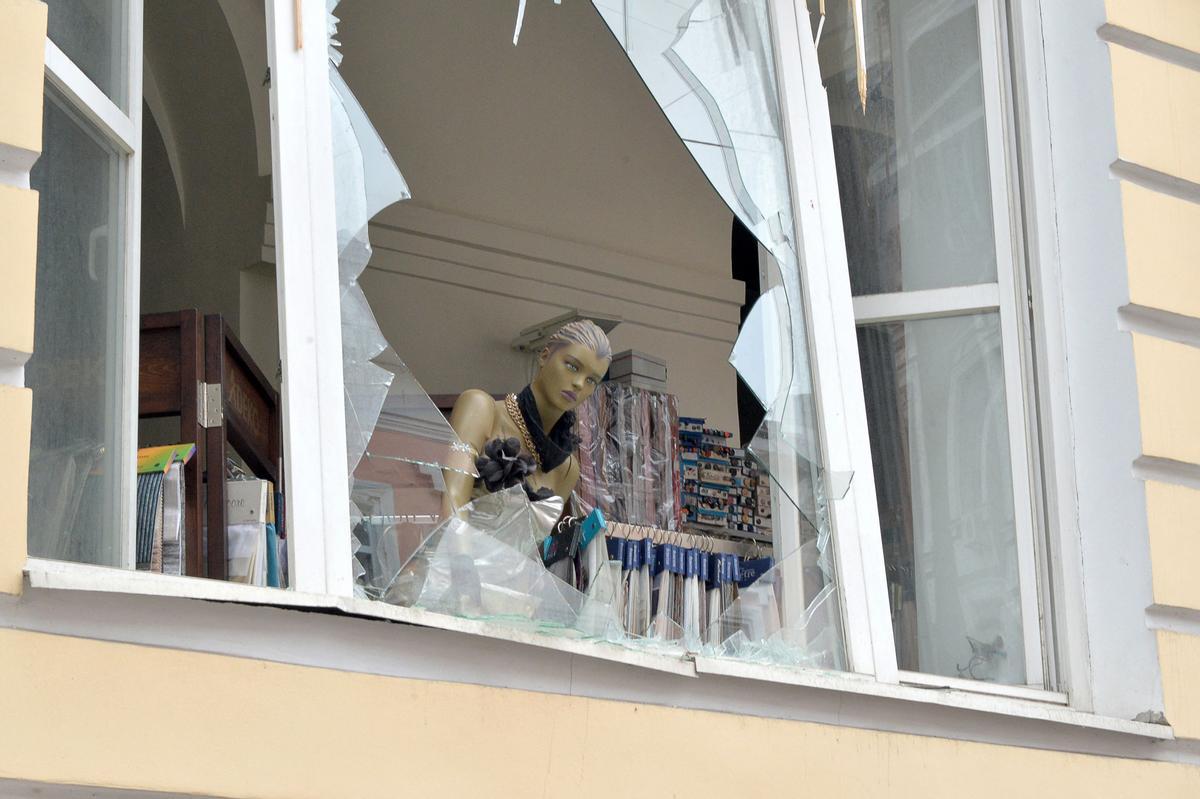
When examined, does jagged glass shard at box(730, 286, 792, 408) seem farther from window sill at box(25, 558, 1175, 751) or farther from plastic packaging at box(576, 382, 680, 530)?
plastic packaging at box(576, 382, 680, 530)

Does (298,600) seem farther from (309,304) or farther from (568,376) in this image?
(568,376)

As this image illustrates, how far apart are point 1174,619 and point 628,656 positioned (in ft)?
4.55

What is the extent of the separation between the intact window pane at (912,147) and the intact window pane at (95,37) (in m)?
1.62

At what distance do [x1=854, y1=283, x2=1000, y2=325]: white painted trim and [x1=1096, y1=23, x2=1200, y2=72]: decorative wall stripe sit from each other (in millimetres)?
667

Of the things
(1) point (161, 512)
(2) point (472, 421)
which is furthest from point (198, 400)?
(2) point (472, 421)

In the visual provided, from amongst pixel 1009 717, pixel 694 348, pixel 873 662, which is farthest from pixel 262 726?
pixel 694 348

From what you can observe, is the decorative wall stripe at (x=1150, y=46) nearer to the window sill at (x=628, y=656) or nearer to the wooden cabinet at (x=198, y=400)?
the window sill at (x=628, y=656)

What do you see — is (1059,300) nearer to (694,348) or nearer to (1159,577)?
(1159,577)

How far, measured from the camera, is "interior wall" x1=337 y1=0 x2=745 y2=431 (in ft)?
20.1

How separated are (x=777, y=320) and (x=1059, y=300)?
0.68m

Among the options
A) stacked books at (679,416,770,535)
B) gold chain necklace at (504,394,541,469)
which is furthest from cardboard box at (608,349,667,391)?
gold chain necklace at (504,394,541,469)

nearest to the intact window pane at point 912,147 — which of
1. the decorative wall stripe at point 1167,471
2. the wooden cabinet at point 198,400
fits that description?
the decorative wall stripe at point 1167,471

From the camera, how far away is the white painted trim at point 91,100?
8.55 feet

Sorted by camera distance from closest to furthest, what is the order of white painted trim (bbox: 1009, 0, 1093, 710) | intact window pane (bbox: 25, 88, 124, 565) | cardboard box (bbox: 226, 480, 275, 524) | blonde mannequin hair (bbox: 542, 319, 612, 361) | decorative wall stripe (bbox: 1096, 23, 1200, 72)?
1. intact window pane (bbox: 25, 88, 124, 565)
2. cardboard box (bbox: 226, 480, 275, 524)
3. white painted trim (bbox: 1009, 0, 1093, 710)
4. decorative wall stripe (bbox: 1096, 23, 1200, 72)
5. blonde mannequin hair (bbox: 542, 319, 612, 361)
